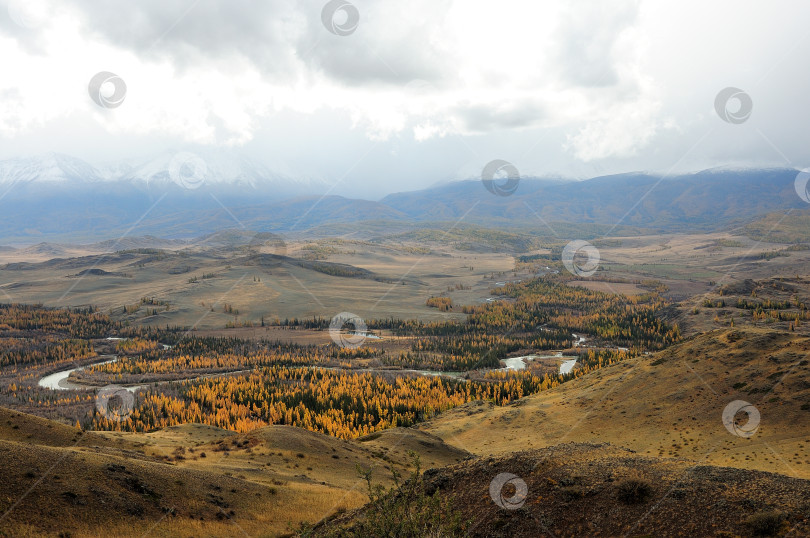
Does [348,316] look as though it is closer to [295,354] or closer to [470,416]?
[295,354]

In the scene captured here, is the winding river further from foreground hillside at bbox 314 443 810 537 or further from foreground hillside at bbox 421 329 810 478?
foreground hillside at bbox 314 443 810 537

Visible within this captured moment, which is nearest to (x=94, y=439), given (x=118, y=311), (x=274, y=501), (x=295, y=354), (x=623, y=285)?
(x=274, y=501)

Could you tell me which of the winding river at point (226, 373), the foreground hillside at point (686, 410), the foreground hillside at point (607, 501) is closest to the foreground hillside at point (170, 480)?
the foreground hillside at point (607, 501)

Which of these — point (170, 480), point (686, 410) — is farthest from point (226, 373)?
point (686, 410)

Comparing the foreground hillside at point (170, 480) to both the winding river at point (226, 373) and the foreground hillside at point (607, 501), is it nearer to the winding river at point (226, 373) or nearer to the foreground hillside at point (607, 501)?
the foreground hillside at point (607, 501)

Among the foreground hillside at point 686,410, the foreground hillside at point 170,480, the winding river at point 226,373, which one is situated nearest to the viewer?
the foreground hillside at point 170,480

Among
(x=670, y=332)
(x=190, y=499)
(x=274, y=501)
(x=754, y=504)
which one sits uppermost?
(x=754, y=504)
